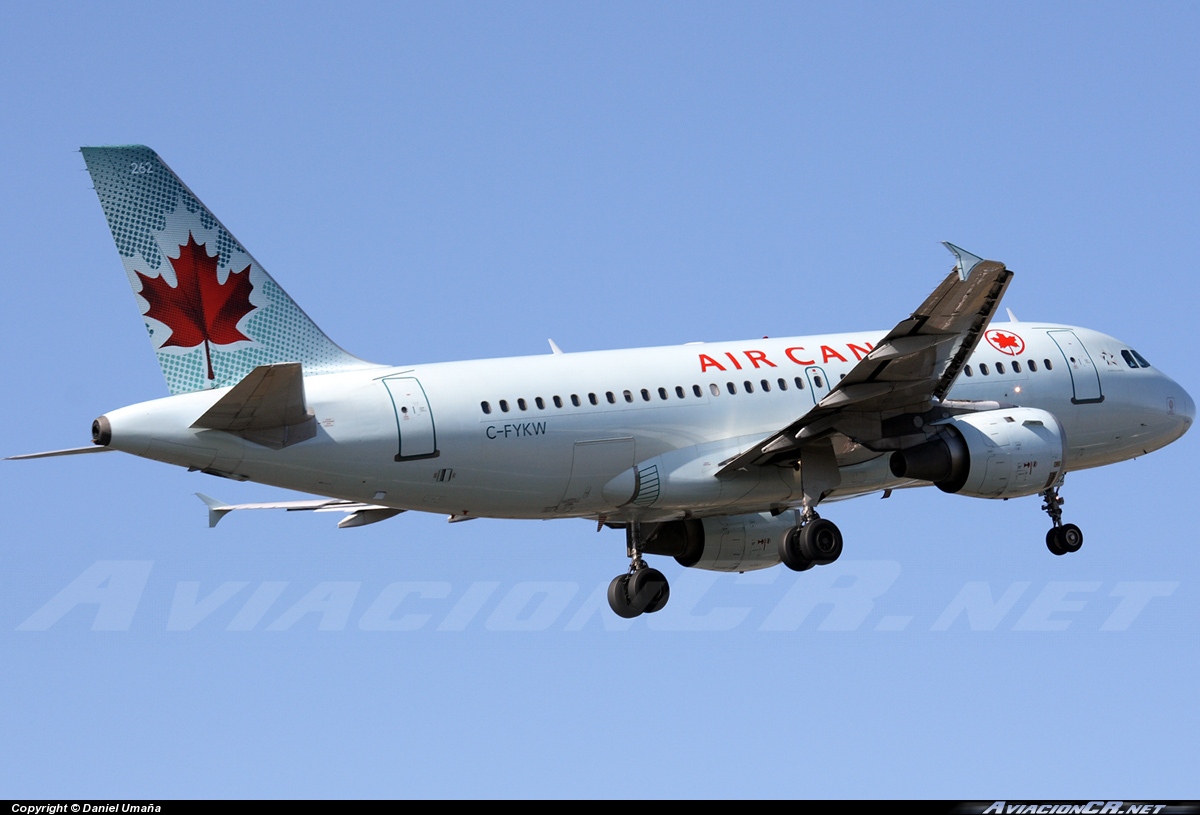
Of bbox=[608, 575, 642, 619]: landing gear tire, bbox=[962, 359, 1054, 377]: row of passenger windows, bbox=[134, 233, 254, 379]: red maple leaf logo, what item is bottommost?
bbox=[608, 575, 642, 619]: landing gear tire

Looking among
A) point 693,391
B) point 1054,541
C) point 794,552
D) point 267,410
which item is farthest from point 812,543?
point 267,410

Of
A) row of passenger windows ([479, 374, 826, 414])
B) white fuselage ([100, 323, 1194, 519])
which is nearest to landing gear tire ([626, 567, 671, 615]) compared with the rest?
white fuselage ([100, 323, 1194, 519])

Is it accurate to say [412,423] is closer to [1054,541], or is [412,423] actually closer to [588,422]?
[588,422]

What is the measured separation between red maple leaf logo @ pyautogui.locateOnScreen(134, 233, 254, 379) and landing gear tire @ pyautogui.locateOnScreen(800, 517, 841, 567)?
11.7 metres

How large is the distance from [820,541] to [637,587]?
4.83 metres

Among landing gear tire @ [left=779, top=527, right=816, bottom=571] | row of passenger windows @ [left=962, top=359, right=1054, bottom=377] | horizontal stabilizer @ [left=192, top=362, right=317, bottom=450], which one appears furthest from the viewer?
row of passenger windows @ [left=962, top=359, right=1054, bottom=377]

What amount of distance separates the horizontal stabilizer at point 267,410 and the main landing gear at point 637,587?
951cm

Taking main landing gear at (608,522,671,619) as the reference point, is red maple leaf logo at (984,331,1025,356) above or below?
above

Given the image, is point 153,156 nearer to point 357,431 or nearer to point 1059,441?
point 357,431

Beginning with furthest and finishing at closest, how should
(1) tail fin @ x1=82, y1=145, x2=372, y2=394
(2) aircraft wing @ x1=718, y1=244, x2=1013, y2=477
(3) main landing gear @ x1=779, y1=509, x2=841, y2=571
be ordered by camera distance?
(3) main landing gear @ x1=779, y1=509, x2=841, y2=571, (2) aircraft wing @ x1=718, y1=244, x2=1013, y2=477, (1) tail fin @ x1=82, y1=145, x2=372, y2=394

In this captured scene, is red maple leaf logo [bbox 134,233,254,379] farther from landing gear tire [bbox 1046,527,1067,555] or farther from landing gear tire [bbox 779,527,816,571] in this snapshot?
landing gear tire [bbox 1046,527,1067,555]

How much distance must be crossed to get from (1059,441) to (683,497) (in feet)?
25.5

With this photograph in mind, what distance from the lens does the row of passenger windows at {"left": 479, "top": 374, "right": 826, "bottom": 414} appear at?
4103 centimetres
